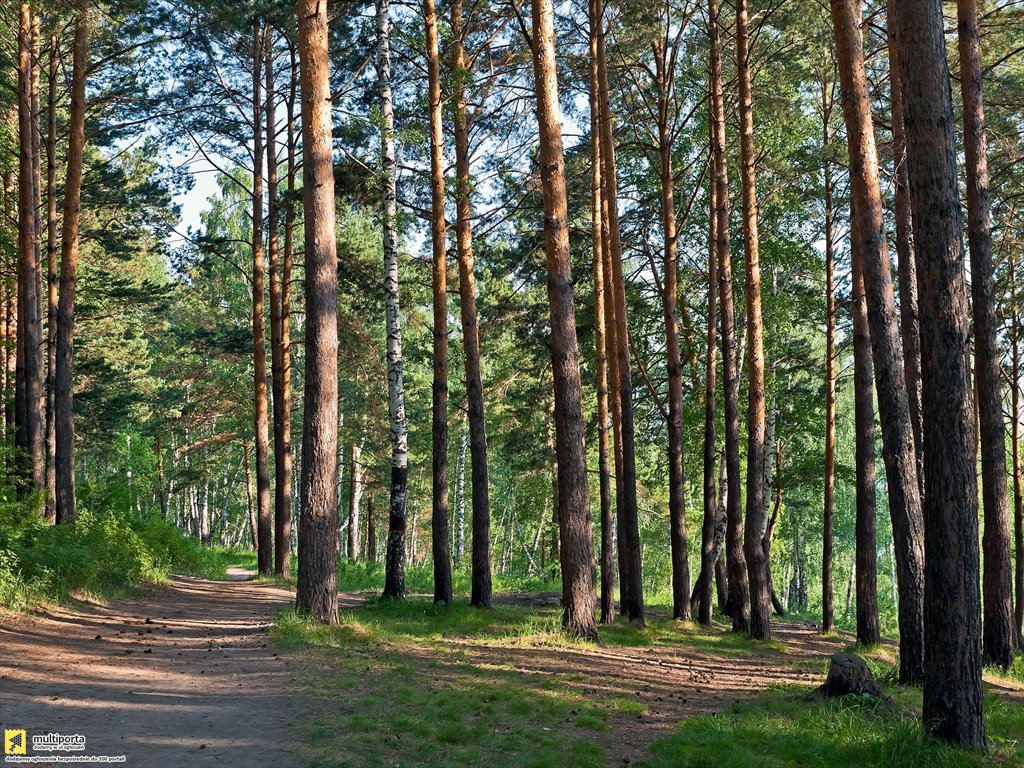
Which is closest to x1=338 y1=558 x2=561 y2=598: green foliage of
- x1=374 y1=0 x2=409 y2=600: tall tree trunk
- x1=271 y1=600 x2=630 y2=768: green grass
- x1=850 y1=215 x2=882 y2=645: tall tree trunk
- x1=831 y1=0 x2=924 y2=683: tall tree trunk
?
x1=374 y1=0 x2=409 y2=600: tall tree trunk

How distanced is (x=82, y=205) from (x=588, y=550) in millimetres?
17453

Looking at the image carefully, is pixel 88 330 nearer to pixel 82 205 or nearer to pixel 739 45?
pixel 82 205

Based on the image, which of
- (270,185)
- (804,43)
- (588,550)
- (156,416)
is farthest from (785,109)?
(156,416)

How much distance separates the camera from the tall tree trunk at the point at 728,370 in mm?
14945

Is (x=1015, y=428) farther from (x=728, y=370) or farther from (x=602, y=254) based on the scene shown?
(x=602, y=254)

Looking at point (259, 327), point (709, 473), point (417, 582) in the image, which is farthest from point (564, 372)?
point (417, 582)

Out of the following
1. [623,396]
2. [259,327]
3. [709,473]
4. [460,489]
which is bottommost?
[460,489]

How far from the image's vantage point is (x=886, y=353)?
9.12 meters

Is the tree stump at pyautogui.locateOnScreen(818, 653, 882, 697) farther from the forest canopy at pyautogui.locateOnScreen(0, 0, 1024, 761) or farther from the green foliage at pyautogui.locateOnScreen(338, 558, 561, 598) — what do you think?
the green foliage at pyautogui.locateOnScreen(338, 558, 561, 598)

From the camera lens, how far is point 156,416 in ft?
123

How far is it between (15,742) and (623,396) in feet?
35.6

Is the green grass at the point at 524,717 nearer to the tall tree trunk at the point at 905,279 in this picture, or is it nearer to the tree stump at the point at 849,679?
the tree stump at the point at 849,679

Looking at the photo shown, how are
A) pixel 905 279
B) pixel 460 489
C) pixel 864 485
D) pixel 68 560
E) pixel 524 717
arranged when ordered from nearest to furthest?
pixel 524 717 < pixel 68 560 < pixel 905 279 < pixel 864 485 < pixel 460 489

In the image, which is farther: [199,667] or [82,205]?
[82,205]
